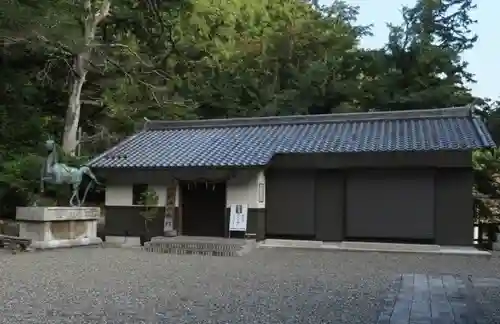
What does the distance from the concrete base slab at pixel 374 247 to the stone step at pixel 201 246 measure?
1.07 meters

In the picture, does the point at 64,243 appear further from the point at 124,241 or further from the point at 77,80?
the point at 77,80

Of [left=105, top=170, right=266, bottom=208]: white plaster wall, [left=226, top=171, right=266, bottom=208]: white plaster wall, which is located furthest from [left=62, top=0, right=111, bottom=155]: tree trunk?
[left=226, top=171, right=266, bottom=208]: white plaster wall

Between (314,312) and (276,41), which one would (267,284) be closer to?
(314,312)

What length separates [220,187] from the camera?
50.0 feet

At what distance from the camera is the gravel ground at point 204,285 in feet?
18.5

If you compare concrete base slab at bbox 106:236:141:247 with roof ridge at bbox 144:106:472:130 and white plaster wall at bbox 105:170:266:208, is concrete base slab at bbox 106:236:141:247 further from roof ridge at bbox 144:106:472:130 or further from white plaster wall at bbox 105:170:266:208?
roof ridge at bbox 144:106:472:130

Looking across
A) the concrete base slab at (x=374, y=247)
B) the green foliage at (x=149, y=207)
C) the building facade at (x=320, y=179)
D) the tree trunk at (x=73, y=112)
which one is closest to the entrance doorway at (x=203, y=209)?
the building facade at (x=320, y=179)

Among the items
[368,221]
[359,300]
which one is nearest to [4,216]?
[368,221]

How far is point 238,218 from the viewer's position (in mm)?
14234

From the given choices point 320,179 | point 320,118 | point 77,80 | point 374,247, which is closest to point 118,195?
point 77,80

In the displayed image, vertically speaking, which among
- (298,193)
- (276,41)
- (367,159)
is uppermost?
(276,41)

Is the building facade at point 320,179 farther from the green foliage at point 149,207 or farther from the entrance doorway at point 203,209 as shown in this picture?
the green foliage at point 149,207

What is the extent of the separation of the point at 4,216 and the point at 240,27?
15397 mm

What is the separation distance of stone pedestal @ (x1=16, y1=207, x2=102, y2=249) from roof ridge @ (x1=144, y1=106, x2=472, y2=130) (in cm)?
455
